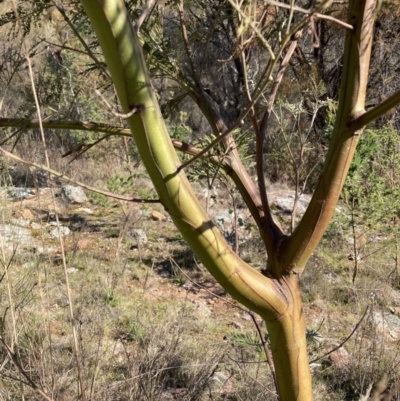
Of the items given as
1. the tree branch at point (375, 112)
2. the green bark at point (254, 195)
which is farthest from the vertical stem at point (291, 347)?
the tree branch at point (375, 112)

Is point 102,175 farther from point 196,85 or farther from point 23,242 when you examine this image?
point 196,85

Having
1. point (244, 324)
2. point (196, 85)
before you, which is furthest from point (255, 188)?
point (244, 324)

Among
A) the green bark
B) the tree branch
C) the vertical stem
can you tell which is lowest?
the vertical stem

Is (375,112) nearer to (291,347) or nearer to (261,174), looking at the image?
(261,174)

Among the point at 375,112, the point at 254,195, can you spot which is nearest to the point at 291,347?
the point at 254,195

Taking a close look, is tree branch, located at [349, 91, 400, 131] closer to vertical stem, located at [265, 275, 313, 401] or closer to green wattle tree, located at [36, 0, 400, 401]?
green wattle tree, located at [36, 0, 400, 401]

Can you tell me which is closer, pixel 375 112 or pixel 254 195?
pixel 375 112

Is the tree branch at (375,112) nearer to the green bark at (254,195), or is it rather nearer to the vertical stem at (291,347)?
the green bark at (254,195)

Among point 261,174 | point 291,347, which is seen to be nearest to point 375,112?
point 261,174

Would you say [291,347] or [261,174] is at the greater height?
[261,174]

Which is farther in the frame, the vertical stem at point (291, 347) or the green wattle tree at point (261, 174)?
the vertical stem at point (291, 347)

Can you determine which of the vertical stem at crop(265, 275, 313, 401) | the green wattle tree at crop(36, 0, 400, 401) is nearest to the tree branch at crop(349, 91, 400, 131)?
the green wattle tree at crop(36, 0, 400, 401)

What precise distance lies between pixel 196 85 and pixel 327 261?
319cm

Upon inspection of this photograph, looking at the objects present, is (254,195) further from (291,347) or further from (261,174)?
(291,347)
